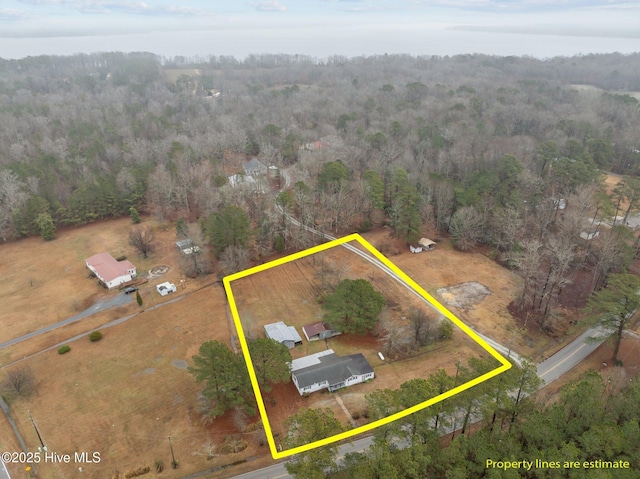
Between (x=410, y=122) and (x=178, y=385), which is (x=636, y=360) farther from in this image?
(x=410, y=122)

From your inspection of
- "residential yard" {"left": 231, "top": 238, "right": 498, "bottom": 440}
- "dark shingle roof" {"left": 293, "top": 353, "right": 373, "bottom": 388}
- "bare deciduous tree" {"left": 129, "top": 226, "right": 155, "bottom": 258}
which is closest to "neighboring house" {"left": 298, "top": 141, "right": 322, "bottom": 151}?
"residential yard" {"left": 231, "top": 238, "right": 498, "bottom": 440}

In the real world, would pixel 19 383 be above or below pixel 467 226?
below

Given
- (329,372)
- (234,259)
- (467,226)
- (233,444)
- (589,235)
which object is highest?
(467,226)

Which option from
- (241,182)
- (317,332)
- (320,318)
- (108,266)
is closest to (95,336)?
(108,266)

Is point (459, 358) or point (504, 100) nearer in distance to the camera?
point (459, 358)

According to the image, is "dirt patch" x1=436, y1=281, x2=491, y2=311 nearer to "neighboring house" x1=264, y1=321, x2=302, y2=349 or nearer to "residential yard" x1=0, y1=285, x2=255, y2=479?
"neighboring house" x1=264, y1=321, x2=302, y2=349

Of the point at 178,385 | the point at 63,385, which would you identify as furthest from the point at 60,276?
the point at 178,385

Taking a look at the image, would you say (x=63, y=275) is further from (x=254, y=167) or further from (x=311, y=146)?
(x=311, y=146)
